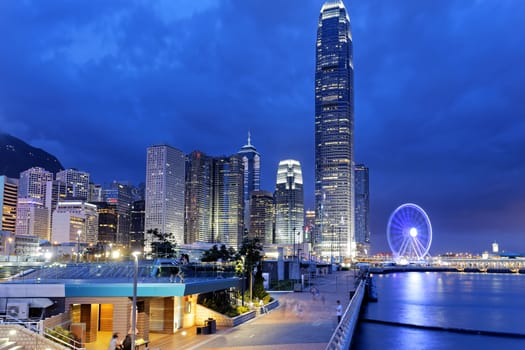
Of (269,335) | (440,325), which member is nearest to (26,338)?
(269,335)

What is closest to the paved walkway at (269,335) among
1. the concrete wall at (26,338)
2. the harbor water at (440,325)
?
the concrete wall at (26,338)

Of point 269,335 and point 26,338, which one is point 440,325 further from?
point 26,338

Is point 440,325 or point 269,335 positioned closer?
point 269,335

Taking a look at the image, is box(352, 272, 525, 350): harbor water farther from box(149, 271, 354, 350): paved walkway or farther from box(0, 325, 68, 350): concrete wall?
box(0, 325, 68, 350): concrete wall

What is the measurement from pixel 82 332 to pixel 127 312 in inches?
91.1

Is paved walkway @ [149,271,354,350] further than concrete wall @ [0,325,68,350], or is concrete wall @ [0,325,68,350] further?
paved walkway @ [149,271,354,350]

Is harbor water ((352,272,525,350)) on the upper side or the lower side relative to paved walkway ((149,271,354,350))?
lower

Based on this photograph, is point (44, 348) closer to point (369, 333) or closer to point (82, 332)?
point (82, 332)

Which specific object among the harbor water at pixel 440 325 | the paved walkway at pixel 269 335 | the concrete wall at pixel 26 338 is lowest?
the harbor water at pixel 440 325

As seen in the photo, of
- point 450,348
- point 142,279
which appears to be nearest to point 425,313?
point 450,348

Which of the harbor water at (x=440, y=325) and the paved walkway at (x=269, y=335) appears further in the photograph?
the harbor water at (x=440, y=325)

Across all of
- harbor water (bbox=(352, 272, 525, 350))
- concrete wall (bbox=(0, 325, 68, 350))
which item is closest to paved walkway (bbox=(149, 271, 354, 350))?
concrete wall (bbox=(0, 325, 68, 350))

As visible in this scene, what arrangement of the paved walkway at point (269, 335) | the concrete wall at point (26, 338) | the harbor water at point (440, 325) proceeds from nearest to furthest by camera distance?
1. the concrete wall at point (26, 338)
2. the paved walkway at point (269, 335)
3. the harbor water at point (440, 325)

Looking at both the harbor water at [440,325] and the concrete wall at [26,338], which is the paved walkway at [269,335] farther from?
the harbor water at [440,325]
